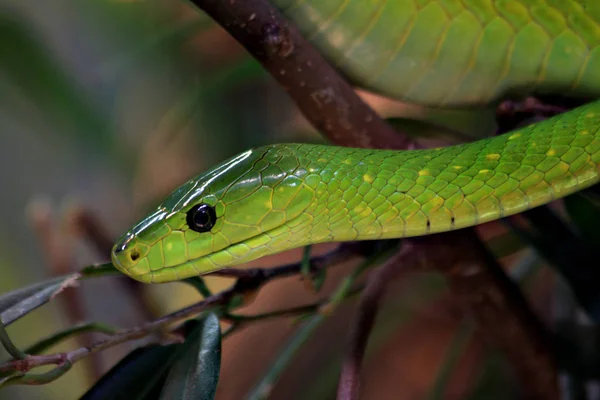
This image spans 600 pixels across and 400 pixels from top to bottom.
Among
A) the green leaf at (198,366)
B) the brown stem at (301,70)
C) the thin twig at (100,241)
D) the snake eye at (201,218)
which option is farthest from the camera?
the thin twig at (100,241)

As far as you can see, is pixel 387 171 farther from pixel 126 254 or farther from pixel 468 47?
pixel 126 254

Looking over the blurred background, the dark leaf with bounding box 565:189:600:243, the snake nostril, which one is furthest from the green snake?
the blurred background

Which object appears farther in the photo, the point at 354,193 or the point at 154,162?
the point at 154,162

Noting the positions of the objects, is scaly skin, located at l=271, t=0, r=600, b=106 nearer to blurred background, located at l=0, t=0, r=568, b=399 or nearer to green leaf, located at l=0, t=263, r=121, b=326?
blurred background, located at l=0, t=0, r=568, b=399

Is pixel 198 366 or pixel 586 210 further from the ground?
A: pixel 198 366

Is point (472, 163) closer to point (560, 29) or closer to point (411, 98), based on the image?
point (411, 98)

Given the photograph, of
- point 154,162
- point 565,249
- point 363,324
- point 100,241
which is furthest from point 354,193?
point 154,162

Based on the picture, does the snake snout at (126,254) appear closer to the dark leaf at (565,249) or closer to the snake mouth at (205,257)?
the snake mouth at (205,257)

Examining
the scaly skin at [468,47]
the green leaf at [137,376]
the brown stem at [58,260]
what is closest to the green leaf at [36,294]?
the green leaf at [137,376]
